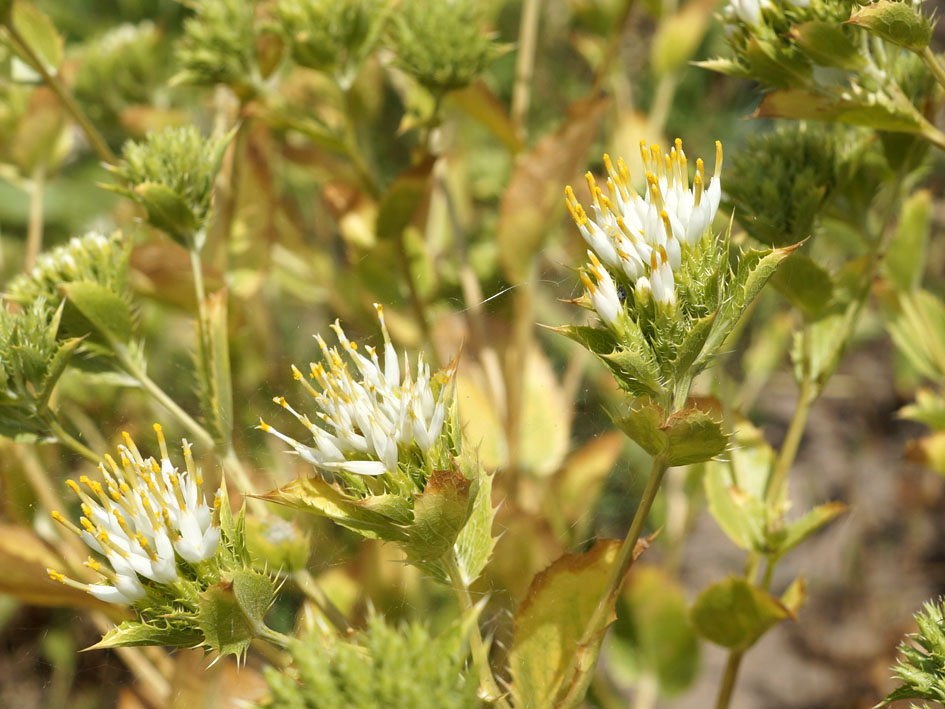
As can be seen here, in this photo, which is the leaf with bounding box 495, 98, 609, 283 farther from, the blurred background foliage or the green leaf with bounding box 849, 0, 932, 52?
the green leaf with bounding box 849, 0, 932, 52

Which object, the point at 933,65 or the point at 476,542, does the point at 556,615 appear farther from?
the point at 933,65

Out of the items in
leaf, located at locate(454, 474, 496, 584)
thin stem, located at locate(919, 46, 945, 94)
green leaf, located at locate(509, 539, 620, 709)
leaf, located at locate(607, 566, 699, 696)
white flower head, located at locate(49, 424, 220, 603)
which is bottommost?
leaf, located at locate(607, 566, 699, 696)

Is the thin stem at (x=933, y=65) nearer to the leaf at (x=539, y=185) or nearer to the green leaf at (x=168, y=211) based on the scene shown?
the leaf at (x=539, y=185)

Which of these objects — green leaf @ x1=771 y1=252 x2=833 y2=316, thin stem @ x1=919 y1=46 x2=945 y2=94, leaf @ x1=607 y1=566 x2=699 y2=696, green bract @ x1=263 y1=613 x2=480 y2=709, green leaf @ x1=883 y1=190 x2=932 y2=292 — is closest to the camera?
green bract @ x1=263 y1=613 x2=480 y2=709

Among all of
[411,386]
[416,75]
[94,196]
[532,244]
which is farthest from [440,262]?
[94,196]

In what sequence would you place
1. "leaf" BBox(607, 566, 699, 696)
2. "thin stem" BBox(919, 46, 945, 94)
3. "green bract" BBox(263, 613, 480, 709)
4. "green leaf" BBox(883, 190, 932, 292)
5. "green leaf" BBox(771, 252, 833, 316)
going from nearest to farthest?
"green bract" BBox(263, 613, 480, 709)
"thin stem" BBox(919, 46, 945, 94)
"green leaf" BBox(771, 252, 833, 316)
"green leaf" BBox(883, 190, 932, 292)
"leaf" BBox(607, 566, 699, 696)

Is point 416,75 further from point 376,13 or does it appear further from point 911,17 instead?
point 911,17

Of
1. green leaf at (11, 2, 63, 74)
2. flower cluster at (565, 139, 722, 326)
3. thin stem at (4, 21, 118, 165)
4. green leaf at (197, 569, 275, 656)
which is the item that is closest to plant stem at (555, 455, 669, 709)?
flower cluster at (565, 139, 722, 326)

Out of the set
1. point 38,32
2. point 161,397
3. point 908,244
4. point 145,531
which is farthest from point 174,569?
point 908,244
